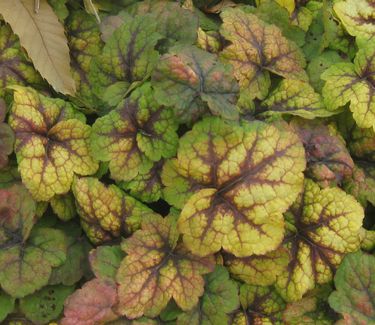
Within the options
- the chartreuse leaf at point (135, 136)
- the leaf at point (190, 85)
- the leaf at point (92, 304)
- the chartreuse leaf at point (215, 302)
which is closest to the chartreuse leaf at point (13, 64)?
the chartreuse leaf at point (135, 136)

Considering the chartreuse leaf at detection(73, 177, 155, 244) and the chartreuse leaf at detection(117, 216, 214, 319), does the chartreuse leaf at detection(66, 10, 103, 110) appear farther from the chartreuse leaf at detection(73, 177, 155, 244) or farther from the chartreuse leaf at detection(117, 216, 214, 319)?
the chartreuse leaf at detection(117, 216, 214, 319)

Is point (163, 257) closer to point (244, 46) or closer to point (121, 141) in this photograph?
point (121, 141)

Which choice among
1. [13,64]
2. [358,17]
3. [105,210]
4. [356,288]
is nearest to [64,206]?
[105,210]

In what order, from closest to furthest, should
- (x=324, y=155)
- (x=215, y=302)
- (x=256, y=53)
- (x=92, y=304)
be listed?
1. (x=92, y=304)
2. (x=215, y=302)
3. (x=324, y=155)
4. (x=256, y=53)

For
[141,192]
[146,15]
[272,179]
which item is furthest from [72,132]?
[272,179]

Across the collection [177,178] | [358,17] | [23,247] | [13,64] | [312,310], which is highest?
[358,17]

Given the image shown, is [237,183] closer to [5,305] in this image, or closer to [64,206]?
[64,206]
